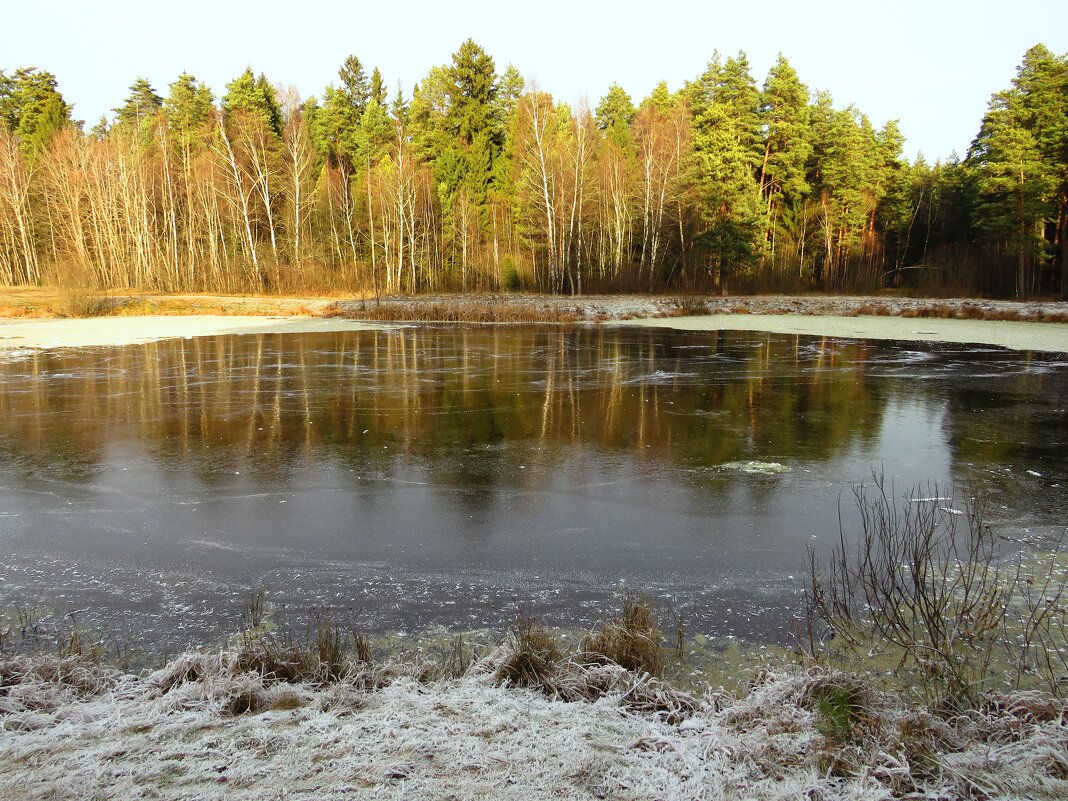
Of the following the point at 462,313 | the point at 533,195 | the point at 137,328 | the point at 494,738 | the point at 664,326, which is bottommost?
the point at 494,738

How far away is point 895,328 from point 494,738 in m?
28.4

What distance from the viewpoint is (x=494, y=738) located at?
3463 mm

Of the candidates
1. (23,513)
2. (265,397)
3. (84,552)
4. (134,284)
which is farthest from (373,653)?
(134,284)

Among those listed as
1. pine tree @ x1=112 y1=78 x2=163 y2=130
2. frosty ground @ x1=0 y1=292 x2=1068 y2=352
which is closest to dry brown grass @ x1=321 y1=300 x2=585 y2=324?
frosty ground @ x1=0 y1=292 x2=1068 y2=352

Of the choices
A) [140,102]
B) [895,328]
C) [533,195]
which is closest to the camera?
[895,328]

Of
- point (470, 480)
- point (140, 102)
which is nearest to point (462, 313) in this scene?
point (470, 480)

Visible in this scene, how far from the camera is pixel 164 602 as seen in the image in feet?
16.9

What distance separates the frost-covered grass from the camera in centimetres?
311

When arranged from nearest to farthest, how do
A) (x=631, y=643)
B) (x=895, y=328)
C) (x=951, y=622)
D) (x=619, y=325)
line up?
(x=631, y=643) → (x=951, y=622) → (x=895, y=328) → (x=619, y=325)

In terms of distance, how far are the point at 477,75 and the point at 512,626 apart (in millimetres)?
50621

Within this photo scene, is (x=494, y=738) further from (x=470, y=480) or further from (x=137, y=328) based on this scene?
(x=137, y=328)

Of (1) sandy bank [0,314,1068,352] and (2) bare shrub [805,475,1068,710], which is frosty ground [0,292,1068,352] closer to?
(1) sandy bank [0,314,1068,352]

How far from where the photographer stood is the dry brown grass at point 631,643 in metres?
4.13

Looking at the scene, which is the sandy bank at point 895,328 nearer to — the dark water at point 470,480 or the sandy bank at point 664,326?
the sandy bank at point 664,326
